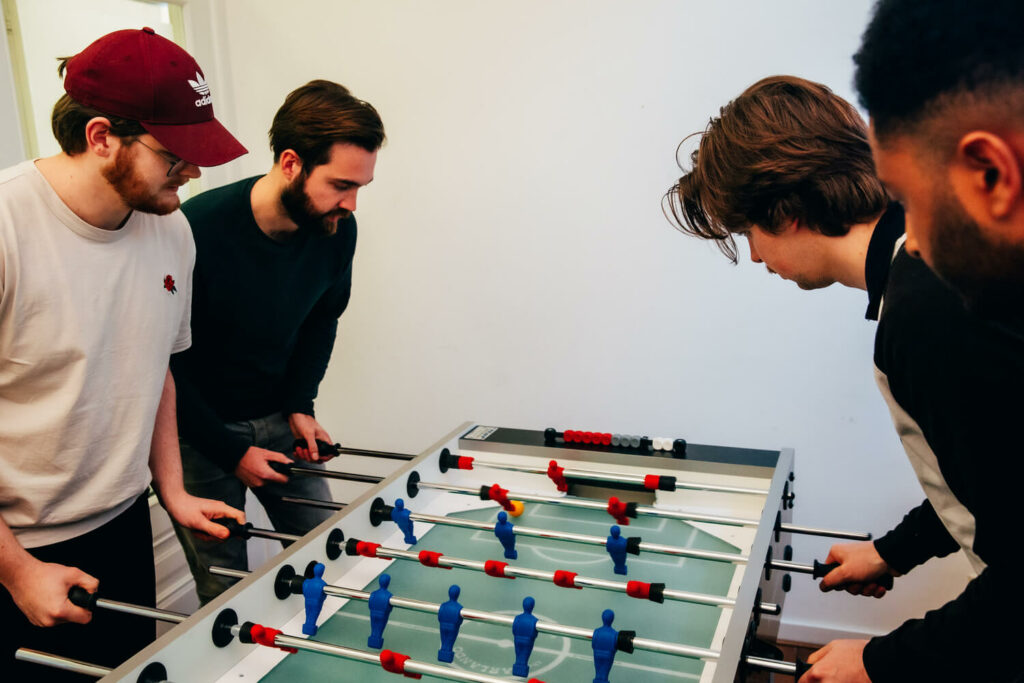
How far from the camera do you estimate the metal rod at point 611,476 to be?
174 centimetres

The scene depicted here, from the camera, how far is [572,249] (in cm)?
288

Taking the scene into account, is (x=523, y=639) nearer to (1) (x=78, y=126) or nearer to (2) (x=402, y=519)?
(2) (x=402, y=519)

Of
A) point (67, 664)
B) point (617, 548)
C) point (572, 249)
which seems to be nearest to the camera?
point (67, 664)

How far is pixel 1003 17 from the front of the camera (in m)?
0.55

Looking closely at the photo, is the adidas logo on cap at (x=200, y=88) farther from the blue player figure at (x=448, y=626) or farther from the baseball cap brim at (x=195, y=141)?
the blue player figure at (x=448, y=626)

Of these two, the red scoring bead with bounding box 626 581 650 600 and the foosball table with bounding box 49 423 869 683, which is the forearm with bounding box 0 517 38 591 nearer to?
the foosball table with bounding box 49 423 869 683

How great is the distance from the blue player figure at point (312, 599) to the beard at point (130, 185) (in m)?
0.79

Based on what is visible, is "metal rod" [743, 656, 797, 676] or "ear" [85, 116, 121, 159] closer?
"metal rod" [743, 656, 797, 676]

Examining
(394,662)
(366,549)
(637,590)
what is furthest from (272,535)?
(637,590)

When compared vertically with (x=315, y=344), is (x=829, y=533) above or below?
below

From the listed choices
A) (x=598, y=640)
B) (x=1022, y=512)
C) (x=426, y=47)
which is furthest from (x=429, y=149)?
(x=1022, y=512)

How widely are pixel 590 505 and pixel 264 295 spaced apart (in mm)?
1022

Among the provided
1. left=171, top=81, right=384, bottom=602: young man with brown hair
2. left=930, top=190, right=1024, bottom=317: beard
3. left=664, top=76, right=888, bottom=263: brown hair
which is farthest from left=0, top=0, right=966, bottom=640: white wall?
left=930, top=190, right=1024, bottom=317: beard

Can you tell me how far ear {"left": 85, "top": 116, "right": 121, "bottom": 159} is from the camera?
1428 millimetres
